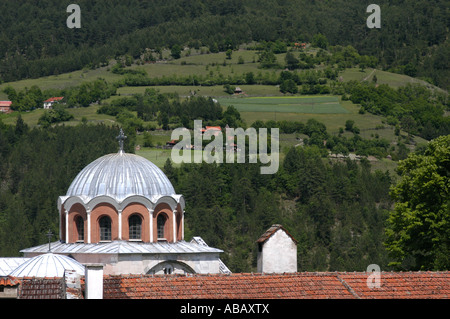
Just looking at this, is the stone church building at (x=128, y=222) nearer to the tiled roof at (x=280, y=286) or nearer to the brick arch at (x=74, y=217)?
the brick arch at (x=74, y=217)

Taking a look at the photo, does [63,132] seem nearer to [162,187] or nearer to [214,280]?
[162,187]

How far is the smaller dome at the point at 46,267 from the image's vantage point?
141ft

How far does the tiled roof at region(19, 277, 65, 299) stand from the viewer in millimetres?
28297

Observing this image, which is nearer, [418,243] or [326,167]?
[418,243]

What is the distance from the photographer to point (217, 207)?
5733 inches

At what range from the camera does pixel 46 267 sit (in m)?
43.7

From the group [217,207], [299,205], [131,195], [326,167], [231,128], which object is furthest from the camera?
[231,128]

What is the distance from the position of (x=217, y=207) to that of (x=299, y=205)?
19228 mm

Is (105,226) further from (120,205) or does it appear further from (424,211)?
(424,211)

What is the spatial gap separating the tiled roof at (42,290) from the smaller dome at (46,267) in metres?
13.3

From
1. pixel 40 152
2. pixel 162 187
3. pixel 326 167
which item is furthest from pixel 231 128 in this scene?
pixel 162 187

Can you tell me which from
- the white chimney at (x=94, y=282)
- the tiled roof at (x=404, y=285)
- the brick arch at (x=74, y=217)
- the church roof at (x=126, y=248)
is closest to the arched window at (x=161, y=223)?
the church roof at (x=126, y=248)

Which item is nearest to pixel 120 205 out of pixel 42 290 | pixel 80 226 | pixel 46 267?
pixel 80 226

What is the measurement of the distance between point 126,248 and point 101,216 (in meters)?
2.71
